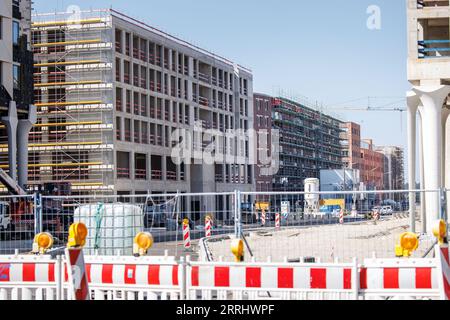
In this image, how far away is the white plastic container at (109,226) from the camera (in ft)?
59.4

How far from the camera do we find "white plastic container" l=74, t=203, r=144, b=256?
59.4 ft

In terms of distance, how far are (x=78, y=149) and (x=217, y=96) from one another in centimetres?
2498

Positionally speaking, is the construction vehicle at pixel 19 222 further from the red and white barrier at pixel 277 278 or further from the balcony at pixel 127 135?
the balcony at pixel 127 135

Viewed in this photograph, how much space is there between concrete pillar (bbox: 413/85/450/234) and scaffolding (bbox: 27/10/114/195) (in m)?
38.5

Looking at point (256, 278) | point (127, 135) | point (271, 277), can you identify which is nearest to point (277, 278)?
point (271, 277)

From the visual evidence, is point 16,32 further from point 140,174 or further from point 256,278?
point 256,278

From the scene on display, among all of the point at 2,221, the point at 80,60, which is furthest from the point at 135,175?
the point at 2,221

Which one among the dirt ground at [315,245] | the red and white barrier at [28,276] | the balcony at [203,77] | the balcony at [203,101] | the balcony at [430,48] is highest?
the balcony at [203,77]

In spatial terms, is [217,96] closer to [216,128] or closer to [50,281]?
[216,128]

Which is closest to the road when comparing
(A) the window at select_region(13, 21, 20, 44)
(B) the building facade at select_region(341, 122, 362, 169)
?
(A) the window at select_region(13, 21, 20, 44)

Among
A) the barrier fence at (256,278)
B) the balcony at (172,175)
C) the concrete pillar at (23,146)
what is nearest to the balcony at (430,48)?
the barrier fence at (256,278)

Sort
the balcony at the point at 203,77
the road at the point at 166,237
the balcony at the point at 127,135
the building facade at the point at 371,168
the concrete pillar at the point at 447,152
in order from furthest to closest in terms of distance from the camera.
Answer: the building facade at the point at 371,168 < the balcony at the point at 203,77 < the balcony at the point at 127,135 < the concrete pillar at the point at 447,152 < the road at the point at 166,237

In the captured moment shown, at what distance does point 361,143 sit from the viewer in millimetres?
187625

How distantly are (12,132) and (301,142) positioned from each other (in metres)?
82.7
